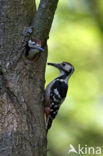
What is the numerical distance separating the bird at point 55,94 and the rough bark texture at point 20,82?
57 centimetres

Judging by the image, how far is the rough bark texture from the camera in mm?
3512

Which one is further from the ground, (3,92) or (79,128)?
(3,92)

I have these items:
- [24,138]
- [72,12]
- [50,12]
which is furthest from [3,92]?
[72,12]

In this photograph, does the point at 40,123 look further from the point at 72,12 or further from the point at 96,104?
the point at 72,12

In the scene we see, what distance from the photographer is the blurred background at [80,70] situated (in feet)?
23.7

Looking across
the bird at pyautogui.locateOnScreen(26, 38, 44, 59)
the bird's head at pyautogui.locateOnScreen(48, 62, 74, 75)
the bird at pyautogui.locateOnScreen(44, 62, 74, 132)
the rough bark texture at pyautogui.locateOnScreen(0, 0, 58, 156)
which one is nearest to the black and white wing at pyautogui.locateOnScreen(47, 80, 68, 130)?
the bird at pyautogui.locateOnScreen(44, 62, 74, 132)

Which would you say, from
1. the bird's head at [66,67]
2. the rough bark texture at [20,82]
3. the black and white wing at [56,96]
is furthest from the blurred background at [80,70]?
the rough bark texture at [20,82]

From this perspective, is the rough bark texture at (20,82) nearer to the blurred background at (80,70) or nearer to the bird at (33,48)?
the bird at (33,48)

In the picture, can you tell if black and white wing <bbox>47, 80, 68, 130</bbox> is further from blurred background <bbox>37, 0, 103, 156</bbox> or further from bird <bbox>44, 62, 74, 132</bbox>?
blurred background <bbox>37, 0, 103, 156</bbox>

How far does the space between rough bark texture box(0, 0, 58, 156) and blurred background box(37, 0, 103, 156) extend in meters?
3.06

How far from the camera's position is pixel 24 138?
3.55 metres

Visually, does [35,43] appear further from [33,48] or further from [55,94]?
[55,94]

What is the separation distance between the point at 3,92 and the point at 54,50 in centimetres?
384

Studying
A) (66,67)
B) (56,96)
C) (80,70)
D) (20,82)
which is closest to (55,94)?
(56,96)
